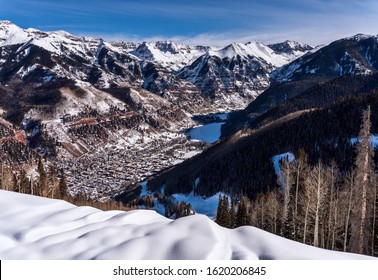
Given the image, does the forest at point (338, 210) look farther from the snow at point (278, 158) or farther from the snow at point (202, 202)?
the snow at point (278, 158)

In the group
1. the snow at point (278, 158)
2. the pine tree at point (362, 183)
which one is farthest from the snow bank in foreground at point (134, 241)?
the snow at point (278, 158)

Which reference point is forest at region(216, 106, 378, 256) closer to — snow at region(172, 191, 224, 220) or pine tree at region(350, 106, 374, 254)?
pine tree at region(350, 106, 374, 254)

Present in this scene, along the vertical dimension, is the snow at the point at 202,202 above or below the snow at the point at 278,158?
below

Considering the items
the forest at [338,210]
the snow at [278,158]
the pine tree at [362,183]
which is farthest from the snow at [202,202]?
the pine tree at [362,183]

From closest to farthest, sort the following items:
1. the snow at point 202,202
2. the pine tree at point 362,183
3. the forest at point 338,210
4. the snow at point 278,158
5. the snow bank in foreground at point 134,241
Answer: the snow bank in foreground at point 134,241
the pine tree at point 362,183
the forest at point 338,210
the snow at point 202,202
the snow at point 278,158

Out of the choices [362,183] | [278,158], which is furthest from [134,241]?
[278,158]

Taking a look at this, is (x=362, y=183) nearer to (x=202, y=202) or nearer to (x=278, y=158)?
(x=202, y=202)

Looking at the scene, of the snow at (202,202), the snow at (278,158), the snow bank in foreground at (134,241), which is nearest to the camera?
the snow bank in foreground at (134,241)

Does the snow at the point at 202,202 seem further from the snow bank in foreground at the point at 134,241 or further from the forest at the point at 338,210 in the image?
the snow bank in foreground at the point at 134,241

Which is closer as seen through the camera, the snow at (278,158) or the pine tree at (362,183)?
the pine tree at (362,183)

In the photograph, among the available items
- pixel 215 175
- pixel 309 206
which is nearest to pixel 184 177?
pixel 215 175
